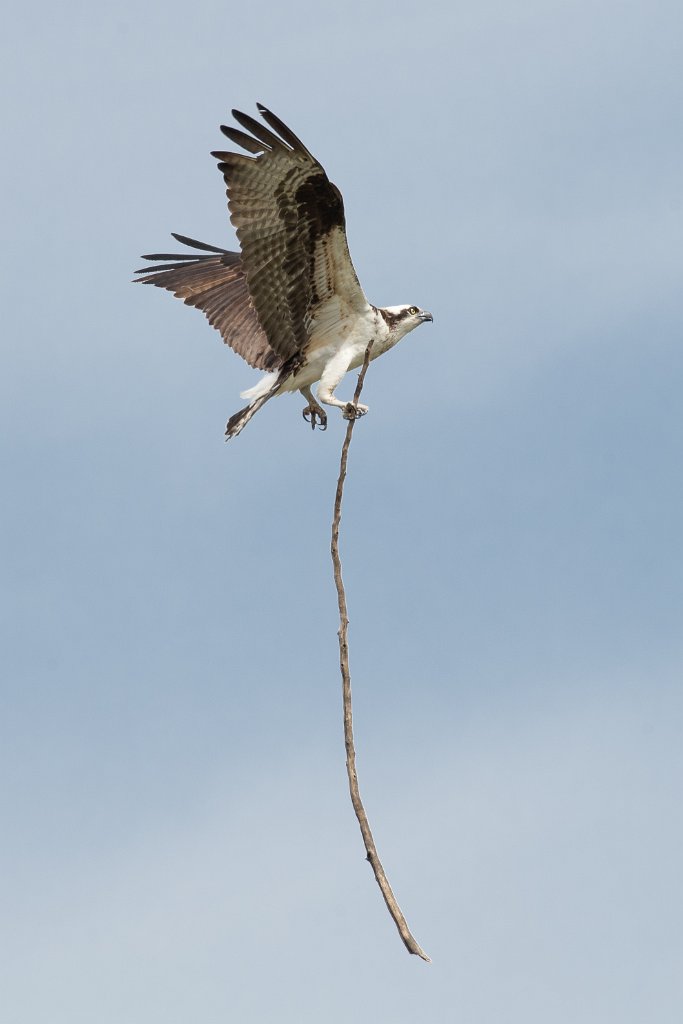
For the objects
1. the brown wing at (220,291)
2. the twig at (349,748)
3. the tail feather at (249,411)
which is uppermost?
the brown wing at (220,291)

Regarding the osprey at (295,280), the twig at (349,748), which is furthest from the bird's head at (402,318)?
the twig at (349,748)

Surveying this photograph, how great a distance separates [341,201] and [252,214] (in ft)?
2.41

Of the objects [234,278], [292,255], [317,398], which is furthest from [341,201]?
[234,278]

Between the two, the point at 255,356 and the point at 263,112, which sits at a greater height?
the point at 263,112

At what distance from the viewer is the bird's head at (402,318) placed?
14.7 metres

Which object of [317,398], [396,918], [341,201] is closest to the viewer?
[396,918]

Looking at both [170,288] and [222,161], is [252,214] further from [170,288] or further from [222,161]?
[170,288]

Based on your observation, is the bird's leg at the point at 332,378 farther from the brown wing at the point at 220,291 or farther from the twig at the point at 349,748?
the twig at the point at 349,748

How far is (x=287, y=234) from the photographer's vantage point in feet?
43.4

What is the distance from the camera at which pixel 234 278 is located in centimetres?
1673

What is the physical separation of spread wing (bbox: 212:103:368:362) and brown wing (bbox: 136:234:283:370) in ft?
3.34

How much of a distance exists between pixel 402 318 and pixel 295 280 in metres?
1.57

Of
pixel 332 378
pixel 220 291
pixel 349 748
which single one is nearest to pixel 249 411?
pixel 332 378

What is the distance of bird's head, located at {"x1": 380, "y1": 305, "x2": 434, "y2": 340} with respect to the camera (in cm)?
1470
